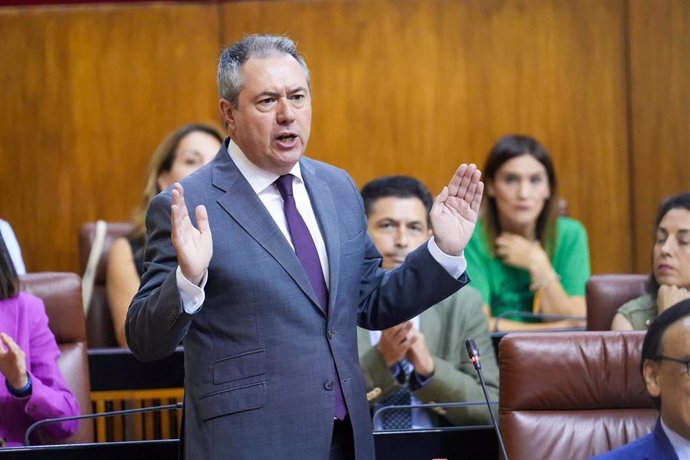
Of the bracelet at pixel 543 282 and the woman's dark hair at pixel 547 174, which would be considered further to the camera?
the woman's dark hair at pixel 547 174

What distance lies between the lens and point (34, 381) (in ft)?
8.13

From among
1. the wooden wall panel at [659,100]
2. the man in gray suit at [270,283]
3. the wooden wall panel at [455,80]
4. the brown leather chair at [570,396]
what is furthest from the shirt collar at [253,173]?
the wooden wall panel at [659,100]

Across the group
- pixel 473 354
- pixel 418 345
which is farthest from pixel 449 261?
pixel 418 345

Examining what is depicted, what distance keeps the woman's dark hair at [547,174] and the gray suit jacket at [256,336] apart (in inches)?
76.2

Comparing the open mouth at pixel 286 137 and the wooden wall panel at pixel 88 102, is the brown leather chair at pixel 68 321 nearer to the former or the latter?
the open mouth at pixel 286 137

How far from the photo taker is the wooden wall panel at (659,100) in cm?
435

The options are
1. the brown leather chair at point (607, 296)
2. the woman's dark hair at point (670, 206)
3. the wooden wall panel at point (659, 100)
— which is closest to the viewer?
the woman's dark hair at point (670, 206)

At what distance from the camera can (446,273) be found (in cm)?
184

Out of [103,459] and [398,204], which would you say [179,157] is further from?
[103,459]

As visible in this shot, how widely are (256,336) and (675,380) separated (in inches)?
30.0

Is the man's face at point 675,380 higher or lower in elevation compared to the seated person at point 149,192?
lower

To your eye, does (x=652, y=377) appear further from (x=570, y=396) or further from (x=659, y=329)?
(x=570, y=396)

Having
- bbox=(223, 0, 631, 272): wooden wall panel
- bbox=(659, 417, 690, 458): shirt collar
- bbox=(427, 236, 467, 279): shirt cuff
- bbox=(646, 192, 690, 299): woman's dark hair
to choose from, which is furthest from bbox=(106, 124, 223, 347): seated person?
bbox=(659, 417, 690, 458): shirt collar

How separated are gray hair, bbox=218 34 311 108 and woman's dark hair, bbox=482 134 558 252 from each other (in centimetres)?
193
